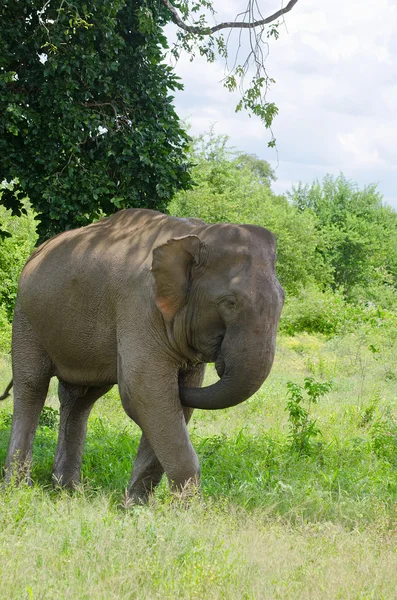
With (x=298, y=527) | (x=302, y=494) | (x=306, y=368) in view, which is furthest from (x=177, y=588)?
(x=306, y=368)

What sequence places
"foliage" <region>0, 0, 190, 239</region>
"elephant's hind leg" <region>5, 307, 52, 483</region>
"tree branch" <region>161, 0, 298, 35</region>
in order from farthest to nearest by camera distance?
1. "tree branch" <region>161, 0, 298, 35</region>
2. "foliage" <region>0, 0, 190, 239</region>
3. "elephant's hind leg" <region>5, 307, 52, 483</region>

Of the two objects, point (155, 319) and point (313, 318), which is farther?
point (313, 318)

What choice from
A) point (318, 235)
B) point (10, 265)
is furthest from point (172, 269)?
point (318, 235)

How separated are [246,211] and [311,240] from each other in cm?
423

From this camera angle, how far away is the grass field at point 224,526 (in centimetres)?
446

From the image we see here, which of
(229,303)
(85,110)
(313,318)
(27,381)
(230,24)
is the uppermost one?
(230,24)

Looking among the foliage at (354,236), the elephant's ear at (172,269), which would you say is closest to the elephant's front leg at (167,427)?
the elephant's ear at (172,269)

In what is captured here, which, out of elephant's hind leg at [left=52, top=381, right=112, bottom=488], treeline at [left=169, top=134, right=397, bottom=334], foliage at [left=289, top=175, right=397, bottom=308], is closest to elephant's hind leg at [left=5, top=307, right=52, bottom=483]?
elephant's hind leg at [left=52, top=381, right=112, bottom=488]

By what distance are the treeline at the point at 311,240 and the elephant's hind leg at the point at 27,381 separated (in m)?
13.6

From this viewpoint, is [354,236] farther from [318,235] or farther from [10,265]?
[10,265]

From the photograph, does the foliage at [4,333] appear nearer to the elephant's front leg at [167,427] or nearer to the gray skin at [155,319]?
the gray skin at [155,319]

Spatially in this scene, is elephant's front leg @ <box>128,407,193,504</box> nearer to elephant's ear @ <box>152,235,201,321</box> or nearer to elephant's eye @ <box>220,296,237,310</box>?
elephant's ear @ <box>152,235,201,321</box>

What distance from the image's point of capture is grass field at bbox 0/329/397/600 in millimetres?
4457

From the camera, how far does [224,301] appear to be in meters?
6.02
